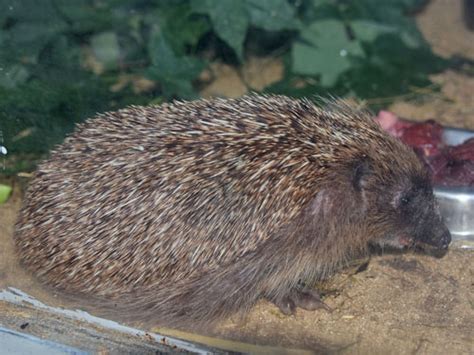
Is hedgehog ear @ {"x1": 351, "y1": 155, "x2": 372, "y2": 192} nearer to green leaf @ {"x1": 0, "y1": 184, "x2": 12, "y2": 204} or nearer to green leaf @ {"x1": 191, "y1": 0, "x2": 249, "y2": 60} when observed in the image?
green leaf @ {"x1": 191, "y1": 0, "x2": 249, "y2": 60}

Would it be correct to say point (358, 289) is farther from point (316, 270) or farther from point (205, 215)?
point (205, 215)

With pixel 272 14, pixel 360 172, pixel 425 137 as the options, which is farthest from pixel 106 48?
pixel 360 172

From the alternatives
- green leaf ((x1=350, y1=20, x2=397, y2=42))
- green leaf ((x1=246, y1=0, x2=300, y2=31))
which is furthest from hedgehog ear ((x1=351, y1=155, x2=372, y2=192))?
green leaf ((x1=350, y1=20, x2=397, y2=42))

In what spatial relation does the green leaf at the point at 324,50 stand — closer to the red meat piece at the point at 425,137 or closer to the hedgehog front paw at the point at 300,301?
the red meat piece at the point at 425,137

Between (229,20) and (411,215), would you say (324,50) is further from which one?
(411,215)

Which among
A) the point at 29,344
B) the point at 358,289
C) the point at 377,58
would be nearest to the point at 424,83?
the point at 377,58

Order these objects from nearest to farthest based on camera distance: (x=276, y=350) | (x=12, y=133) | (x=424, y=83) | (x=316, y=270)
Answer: (x=276, y=350) < (x=316, y=270) < (x=12, y=133) < (x=424, y=83)
